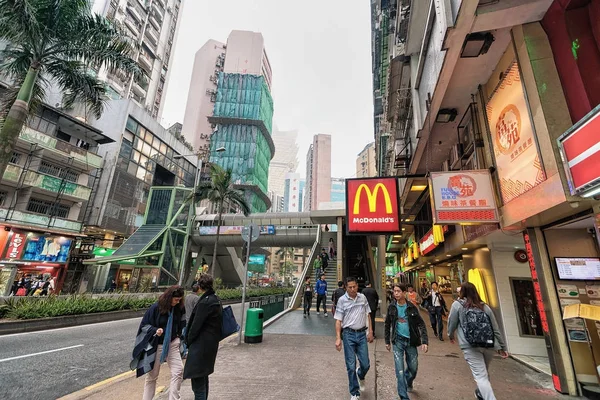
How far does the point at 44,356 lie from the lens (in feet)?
20.6

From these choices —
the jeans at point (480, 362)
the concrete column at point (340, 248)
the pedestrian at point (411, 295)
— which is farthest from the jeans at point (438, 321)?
the concrete column at point (340, 248)

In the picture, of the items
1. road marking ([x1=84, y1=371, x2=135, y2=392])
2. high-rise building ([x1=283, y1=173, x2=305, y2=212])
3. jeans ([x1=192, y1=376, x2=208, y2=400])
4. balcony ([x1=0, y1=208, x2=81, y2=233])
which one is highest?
high-rise building ([x1=283, y1=173, x2=305, y2=212])

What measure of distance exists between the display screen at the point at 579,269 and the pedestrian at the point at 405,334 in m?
3.20

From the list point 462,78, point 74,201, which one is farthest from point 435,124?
point 74,201

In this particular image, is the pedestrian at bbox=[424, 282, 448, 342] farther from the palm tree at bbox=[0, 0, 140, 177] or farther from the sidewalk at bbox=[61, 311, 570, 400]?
the palm tree at bbox=[0, 0, 140, 177]

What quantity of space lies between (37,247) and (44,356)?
1924cm

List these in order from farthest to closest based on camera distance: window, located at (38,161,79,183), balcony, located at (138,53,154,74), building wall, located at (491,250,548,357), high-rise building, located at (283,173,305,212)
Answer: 1. high-rise building, located at (283,173,305,212)
2. balcony, located at (138,53,154,74)
3. window, located at (38,161,79,183)
4. building wall, located at (491,250,548,357)

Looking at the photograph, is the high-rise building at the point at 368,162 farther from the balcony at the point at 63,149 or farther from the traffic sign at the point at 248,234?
the traffic sign at the point at 248,234

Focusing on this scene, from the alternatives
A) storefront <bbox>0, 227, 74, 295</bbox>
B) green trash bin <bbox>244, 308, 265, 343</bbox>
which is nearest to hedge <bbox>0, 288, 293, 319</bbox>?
green trash bin <bbox>244, 308, 265, 343</bbox>

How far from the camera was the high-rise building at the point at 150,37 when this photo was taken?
131 ft

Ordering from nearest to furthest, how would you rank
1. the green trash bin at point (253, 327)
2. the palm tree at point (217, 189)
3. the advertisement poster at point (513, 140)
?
1. the advertisement poster at point (513, 140)
2. the green trash bin at point (253, 327)
3. the palm tree at point (217, 189)

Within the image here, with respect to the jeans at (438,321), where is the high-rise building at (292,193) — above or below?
above

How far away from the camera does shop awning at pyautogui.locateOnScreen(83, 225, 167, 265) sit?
2066 centimetres

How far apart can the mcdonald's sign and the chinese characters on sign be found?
185 cm
